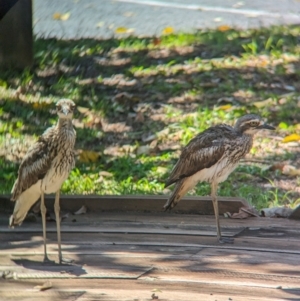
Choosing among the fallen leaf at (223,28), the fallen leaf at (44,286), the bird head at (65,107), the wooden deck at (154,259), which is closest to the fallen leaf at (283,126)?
the wooden deck at (154,259)

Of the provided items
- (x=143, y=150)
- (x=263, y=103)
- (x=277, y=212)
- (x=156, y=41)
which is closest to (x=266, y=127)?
(x=277, y=212)

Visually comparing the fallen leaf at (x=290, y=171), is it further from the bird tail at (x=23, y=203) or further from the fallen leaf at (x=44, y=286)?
the fallen leaf at (x=44, y=286)

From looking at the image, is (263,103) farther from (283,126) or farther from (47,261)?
(47,261)

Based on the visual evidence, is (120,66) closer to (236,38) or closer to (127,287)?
(236,38)

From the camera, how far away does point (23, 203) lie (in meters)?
6.98

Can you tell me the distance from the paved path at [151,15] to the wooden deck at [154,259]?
574 cm

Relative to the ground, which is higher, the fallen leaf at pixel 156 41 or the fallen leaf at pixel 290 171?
the fallen leaf at pixel 156 41

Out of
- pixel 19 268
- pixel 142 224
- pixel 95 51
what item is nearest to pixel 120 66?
pixel 95 51

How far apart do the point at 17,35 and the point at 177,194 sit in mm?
4419

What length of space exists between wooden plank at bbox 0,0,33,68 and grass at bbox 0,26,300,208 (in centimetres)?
19

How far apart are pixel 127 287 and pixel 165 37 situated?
23.5 feet

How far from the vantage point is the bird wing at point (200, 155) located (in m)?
7.64

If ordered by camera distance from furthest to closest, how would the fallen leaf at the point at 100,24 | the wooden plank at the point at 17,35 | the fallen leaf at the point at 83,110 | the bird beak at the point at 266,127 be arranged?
the fallen leaf at the point at 100,24 → the wooden plank at the point at 17,35 → the fallen leaf at the point at 83,110 → the bird beak at the point at 266,127

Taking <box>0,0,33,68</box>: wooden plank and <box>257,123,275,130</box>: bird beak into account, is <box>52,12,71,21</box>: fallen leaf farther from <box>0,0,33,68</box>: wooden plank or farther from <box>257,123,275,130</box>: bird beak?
<box>257,123,275,130</box>: bird beak
